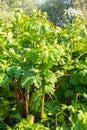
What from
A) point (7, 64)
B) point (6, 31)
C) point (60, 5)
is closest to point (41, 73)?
point (7, 64)

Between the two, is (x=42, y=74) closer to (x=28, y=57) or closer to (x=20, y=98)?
(x=28, y=57)

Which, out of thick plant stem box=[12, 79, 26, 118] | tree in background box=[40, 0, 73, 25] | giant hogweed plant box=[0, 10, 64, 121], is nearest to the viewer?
giant hogweed plant box=[0, 10, 64, 121]

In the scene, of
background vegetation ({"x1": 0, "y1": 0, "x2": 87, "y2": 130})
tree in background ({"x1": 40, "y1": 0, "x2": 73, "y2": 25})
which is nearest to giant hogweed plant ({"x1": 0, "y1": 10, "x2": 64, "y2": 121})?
background vegetation ({"x1": 0, "y1": 0, "x2": 87, "y2": 130})

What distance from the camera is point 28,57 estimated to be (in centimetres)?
238

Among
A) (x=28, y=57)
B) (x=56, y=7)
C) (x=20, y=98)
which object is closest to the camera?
(x=28, y=57)

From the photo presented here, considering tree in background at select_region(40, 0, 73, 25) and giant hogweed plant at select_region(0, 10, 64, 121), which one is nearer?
giant hogweed plant at select_region(0, 10, 64, 121)

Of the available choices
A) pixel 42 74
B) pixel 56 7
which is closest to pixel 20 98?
pixel 42 74

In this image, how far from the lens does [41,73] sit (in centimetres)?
239

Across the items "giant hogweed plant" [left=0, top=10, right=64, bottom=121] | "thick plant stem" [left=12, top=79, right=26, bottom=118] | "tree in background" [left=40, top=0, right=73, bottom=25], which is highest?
"tree in background" [left=40, top=0, right=73, bottom=25]

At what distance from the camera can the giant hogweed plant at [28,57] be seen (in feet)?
7.65

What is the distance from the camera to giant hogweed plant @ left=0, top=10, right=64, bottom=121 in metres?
2.33

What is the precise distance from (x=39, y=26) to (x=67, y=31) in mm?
357

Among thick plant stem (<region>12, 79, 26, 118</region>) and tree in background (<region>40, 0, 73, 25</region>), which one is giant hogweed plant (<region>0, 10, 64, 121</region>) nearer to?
thick plant stem (<region>12, 79, 26, 118</region>)

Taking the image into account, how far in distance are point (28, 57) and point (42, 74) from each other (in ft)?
0.48
